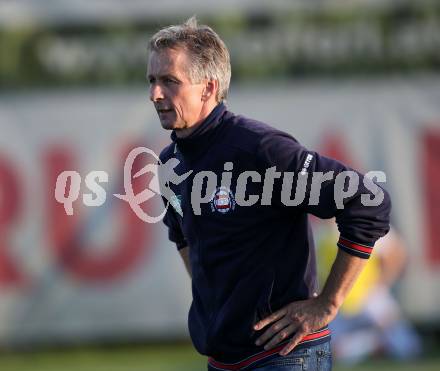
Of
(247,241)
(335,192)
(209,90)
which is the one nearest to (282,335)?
(247,241)

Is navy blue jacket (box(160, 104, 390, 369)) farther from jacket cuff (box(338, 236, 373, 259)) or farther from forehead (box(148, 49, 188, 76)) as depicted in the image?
forehead (box(148, 49, 188, 76))

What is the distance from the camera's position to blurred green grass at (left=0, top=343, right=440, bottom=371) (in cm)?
904

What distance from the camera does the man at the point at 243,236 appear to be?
391 cm

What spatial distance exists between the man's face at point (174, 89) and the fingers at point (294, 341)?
3.18 ft

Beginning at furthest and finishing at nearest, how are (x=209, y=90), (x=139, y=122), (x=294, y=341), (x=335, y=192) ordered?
1. (x=139, y=122)
2. (x=209, y=90)
3. (x=294, y=341)
4. (x=335, y=192)

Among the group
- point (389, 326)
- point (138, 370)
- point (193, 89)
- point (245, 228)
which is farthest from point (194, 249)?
point (389, 326)

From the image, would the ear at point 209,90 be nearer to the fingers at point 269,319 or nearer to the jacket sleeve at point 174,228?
the jacket sleeve at point 174,228

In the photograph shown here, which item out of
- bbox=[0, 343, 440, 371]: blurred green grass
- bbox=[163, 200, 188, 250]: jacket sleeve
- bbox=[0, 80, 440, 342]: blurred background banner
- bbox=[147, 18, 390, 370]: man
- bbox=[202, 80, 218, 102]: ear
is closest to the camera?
bbox=[147, 18, 390, 370]: man

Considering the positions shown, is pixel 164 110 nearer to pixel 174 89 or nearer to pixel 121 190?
pixel 174 89

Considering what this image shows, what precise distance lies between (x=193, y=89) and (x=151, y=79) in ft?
0.61

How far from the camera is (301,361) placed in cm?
394

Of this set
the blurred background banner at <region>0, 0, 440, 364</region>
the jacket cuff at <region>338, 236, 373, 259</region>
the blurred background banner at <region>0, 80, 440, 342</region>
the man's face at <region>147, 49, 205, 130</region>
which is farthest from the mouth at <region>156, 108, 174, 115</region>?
the blurred background banner at <region>0, 80, 440, 342</region>

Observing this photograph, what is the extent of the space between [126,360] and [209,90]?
6.03 m

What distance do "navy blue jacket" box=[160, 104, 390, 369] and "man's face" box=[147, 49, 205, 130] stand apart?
3.2 inches
